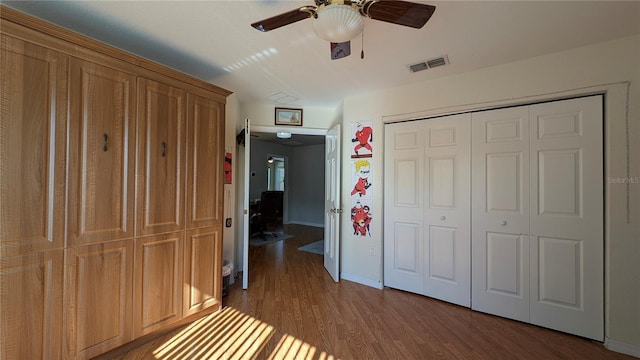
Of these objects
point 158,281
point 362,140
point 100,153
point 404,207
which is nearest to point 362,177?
point 362,140

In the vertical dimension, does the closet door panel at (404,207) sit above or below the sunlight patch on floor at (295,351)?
above

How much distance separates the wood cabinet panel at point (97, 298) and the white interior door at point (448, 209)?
9.28 feet

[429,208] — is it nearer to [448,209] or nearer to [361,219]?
[448,209]

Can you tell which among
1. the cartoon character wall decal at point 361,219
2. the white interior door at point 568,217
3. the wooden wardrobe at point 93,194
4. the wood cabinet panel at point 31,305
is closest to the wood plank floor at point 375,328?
the white interior door at point 568,217

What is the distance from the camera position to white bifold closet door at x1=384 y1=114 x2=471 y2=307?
2656 mm

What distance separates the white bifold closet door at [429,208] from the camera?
105 inches

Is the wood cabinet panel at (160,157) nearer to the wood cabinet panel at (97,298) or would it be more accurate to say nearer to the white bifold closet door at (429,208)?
the wood cabinet panel at (97,298)

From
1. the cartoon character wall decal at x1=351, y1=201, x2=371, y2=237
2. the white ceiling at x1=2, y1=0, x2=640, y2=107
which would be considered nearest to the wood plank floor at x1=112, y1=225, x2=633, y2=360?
the cartoon character wall decal at x1=351, y1=201, x2=371, y2=237

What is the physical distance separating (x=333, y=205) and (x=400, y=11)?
8.07 feet

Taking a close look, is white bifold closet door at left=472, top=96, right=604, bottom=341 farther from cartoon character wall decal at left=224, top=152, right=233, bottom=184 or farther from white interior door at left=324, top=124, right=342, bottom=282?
cartoon character wall decal at left=224, top=152, right=233, bottom=184

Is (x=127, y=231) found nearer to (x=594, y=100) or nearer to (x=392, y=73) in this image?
(x=392, y=73)

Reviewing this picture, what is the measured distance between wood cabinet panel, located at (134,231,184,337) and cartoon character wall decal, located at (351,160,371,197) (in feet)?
6.77

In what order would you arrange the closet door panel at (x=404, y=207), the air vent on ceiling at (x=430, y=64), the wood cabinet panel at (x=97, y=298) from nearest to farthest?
the wood cabinet panel at (x=97, y=298) → the air vent on ceiling at (x=430, y=64) → the closet door panel at (x=404, y=207)

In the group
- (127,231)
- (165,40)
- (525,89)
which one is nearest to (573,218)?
(525,89)
